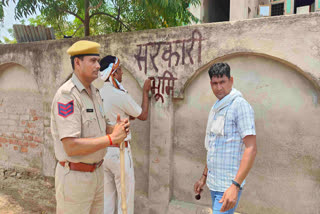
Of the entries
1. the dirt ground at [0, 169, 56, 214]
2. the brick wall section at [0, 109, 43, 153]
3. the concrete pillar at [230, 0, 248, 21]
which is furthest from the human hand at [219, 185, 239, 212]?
the concrete pillar at [230, 0, 248, 21]

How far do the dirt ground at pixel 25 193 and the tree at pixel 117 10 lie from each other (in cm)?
344

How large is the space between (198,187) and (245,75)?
142cm

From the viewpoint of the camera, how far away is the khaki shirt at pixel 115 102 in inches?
111

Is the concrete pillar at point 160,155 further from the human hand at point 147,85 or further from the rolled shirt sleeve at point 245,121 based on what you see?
the rolled shirt sleeve at point 245,121

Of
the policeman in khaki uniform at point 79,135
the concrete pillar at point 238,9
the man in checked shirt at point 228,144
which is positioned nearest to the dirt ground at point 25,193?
the policeman in khaki uniform at point 79,135

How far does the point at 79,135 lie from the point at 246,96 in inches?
76.6

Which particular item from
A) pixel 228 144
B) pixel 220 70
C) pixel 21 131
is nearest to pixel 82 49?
pixel 220 70

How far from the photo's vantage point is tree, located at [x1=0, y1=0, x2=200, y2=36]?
550 cm

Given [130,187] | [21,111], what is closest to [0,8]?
[21,111]

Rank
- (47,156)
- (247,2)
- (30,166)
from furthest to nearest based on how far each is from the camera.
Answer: (247,2), (30,166), (47,156)

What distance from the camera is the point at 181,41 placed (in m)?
3.21

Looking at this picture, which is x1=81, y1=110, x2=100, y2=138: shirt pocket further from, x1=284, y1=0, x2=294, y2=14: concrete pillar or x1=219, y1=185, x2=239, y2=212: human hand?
x1=284, y1=0, x2=294, y2=14: concrete pillar

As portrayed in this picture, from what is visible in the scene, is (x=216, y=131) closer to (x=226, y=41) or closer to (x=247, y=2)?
(x=226, y=41)

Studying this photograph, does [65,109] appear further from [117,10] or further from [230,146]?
[117,10]
